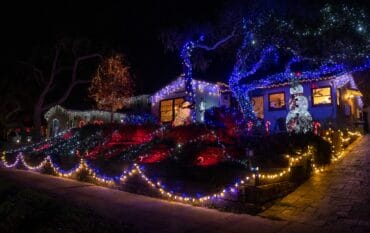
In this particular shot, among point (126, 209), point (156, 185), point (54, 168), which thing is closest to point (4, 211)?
point (126, 209)

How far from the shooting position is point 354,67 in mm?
14797

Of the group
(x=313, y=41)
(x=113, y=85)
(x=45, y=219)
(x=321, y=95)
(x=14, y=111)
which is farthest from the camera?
(x=14, y=111)

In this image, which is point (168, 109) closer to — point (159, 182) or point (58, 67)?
point (58, 67)

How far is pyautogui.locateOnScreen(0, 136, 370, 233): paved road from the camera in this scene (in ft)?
19.7

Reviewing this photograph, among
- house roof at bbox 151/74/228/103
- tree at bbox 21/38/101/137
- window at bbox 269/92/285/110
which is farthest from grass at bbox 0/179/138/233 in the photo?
tree at bbox 21/38/101/137

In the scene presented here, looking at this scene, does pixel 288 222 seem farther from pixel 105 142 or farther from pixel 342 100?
pixel 342 100

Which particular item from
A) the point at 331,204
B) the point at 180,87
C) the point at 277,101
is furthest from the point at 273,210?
the point at 180,87

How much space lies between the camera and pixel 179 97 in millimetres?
21484

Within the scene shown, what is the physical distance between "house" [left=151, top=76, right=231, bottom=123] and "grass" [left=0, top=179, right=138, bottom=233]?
13367 mm

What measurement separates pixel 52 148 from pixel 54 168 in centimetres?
261

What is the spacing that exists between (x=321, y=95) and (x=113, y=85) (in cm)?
1473

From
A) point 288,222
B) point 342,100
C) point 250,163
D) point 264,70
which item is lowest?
point 288,222

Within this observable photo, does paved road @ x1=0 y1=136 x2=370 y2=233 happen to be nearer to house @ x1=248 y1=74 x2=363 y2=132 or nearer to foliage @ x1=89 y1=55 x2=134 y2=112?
house @ x1=248 y1=74 x2=363 y2=132

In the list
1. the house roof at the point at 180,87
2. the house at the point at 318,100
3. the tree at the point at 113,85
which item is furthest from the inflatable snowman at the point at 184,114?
the tree at the point at 113,85
